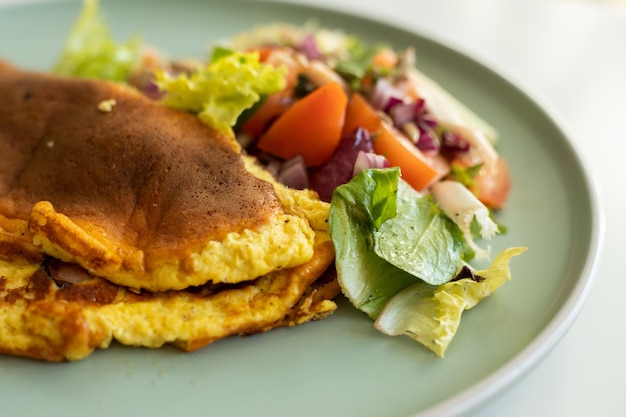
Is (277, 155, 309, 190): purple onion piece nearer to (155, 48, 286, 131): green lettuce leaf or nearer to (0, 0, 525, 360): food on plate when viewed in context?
(0, 0, 525, 360): food on plate

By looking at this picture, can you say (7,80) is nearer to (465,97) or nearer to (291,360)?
(291,360)

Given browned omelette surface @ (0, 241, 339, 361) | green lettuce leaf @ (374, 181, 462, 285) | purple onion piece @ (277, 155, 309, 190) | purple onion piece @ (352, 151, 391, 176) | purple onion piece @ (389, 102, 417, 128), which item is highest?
purple onion piece @ (389, 102, 417, 128)

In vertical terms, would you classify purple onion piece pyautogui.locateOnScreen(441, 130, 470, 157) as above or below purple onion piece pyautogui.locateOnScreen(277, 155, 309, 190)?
above

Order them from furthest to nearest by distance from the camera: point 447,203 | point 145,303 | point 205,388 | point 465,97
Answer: point 465,97 < point 447,203 < point 145,303 < point 205,388

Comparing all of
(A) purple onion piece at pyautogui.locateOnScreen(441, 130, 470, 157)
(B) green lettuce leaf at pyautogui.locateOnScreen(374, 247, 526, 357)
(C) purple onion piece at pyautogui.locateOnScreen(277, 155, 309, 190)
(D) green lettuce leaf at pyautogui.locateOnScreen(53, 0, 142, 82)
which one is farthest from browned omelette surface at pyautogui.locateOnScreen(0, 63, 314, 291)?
(A) purple onion piece at pyautogui.locateOnScreen(441, 130, 470, 157)

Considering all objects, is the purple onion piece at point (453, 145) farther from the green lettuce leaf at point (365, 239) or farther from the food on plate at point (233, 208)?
the green lettuce leaf at point (365, 239)

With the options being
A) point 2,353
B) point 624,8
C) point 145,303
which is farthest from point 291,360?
point 624,8

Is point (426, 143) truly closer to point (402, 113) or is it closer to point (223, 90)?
point (402, 113)
